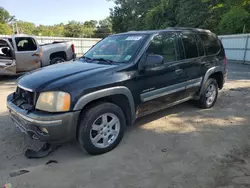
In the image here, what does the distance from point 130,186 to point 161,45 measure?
2489 millimetres

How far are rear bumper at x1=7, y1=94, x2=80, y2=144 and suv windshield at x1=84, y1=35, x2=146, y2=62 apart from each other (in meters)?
1.33

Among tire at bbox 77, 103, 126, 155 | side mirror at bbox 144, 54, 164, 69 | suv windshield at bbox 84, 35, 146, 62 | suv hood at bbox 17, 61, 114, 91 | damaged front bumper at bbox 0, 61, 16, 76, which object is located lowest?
tire at bbox 77, 103, 126, 155

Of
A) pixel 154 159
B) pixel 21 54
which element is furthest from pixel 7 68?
pixel 154 159

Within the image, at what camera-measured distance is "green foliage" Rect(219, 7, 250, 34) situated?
1947 cm

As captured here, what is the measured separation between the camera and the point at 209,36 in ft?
16.8

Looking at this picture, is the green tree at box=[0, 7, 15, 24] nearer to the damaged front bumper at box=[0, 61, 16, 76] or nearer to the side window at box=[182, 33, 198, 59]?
the damaged front bumper at box=[0, 61, 16, 76]

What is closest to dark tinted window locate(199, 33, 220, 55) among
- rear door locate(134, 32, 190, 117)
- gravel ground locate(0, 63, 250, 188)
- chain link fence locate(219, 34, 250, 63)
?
rear door locate(134, 32, 190, 117)

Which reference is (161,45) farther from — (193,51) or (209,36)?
(209,36)

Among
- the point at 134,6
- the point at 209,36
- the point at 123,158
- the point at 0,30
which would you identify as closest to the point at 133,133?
the point at 123,158

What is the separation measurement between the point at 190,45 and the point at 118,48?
62.5 inches

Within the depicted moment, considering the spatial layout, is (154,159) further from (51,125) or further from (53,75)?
(53,75)

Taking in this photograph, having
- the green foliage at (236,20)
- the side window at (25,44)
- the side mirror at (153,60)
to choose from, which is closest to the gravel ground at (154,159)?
the side mirror at (153,60)

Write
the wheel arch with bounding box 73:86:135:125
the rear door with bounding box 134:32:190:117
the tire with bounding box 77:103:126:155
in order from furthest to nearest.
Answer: the rear door with bounding box 134:32:190:117 < the tire with bounding box 77:103:126:155 < the wheel arch with bounding box 73:86:135:125

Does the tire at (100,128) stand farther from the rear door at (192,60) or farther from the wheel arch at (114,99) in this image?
the rear door at (192,60)
